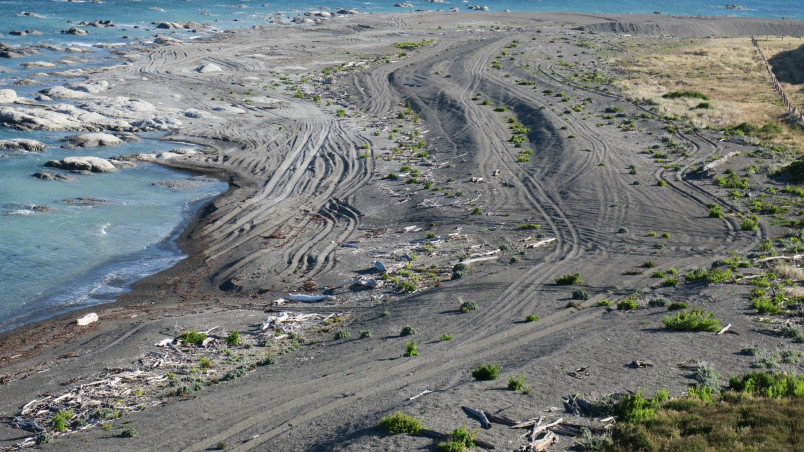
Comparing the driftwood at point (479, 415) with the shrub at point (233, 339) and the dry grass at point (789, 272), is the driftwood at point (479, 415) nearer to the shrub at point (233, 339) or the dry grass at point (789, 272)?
the shrub at point (233, 339)

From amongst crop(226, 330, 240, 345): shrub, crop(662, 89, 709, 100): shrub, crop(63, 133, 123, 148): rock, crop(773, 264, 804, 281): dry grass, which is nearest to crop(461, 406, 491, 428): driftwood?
crop(226, 330, 240, 345): shrub

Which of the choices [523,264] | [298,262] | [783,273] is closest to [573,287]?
[523,264]

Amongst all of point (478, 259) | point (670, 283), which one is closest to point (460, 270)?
point (478, 259)

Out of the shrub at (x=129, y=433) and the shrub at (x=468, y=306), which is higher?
the shrub at (x=468, y=306)

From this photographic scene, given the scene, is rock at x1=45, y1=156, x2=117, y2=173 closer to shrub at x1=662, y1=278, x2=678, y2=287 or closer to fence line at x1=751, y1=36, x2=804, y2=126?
shrub at x1=662, y1=278, x2=678, y2=287

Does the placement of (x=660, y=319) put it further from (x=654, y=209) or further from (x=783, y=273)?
(x=654, y=209)

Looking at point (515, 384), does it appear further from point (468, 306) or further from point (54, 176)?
point (54, 176)

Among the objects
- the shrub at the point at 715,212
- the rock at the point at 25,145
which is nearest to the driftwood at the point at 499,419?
the shrub at the point at 715,212
